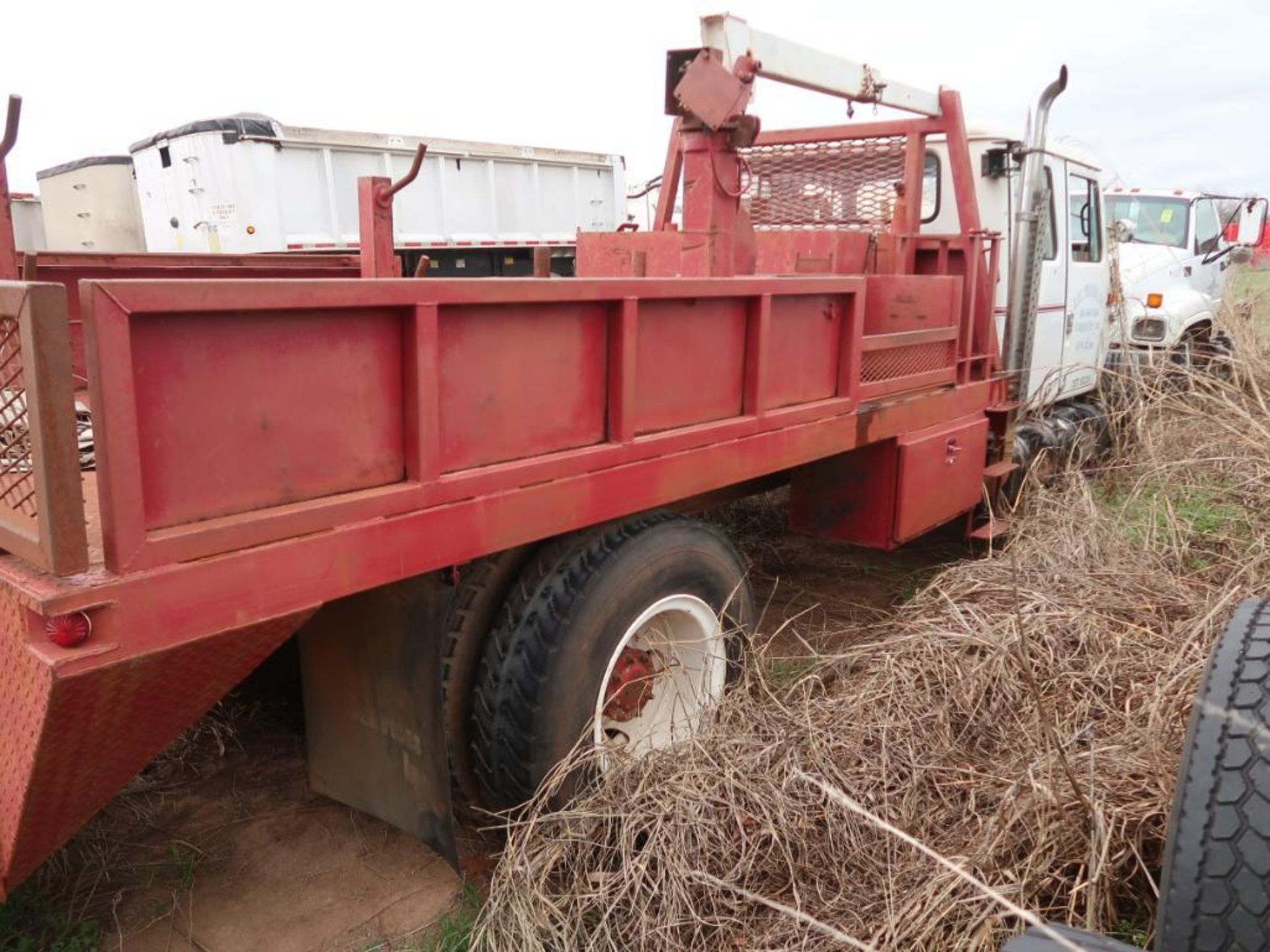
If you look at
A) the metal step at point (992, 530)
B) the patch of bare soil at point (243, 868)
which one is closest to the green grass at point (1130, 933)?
the patch of bare soil at point (243, 868)

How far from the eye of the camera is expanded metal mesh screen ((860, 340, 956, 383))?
153 inches

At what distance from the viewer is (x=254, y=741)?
3.63m

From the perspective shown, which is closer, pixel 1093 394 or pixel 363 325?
pixel 363 325

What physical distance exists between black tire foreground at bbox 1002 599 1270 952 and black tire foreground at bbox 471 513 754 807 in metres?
1.29

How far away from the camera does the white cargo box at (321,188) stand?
11.3 meters

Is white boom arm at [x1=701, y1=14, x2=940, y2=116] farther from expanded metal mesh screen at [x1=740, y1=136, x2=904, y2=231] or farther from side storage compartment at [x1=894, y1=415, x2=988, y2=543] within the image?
side storage compartment at [x1=894, y1=415, x2=988, y2=543]

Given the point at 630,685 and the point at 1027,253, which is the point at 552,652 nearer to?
the point at 630,685

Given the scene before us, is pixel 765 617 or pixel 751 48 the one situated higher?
pixel 751 48

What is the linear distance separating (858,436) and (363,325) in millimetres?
2195

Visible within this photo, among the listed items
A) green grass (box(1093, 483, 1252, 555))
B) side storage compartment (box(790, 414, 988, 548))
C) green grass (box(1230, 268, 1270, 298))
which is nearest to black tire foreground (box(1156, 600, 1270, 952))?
side storage compartment (box(790, 414, 988, 548))

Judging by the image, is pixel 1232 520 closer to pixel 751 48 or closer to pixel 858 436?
pixel 858 436

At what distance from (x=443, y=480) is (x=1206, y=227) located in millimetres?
9234

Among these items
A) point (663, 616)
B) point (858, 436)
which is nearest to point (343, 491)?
point (663, 616)

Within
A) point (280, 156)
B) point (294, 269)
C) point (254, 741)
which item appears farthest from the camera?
point (280, 156)
